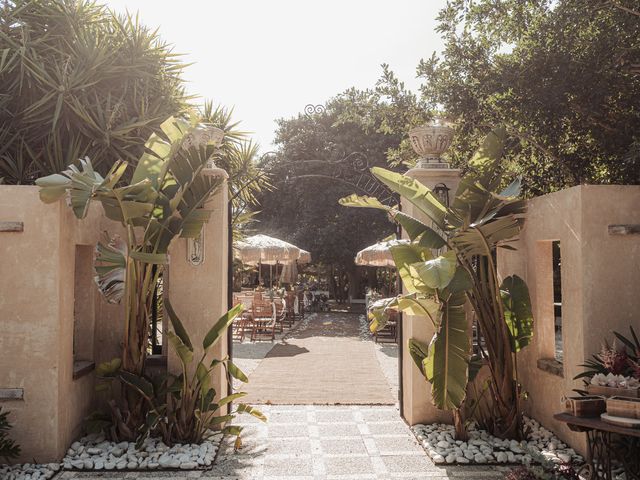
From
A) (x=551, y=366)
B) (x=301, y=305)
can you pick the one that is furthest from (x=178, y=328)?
(x=301, y=305)

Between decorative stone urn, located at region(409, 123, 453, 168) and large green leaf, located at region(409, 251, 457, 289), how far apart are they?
2319 millimetres

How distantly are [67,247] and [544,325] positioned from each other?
529cm

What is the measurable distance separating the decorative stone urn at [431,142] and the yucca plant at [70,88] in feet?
13.2

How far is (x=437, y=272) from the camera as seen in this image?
16.0ft

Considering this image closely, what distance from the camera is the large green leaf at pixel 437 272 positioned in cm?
480

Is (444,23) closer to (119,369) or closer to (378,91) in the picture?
(378,91)

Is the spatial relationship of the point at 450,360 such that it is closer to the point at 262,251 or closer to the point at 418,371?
the point at 418,371

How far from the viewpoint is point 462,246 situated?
5.84 metres

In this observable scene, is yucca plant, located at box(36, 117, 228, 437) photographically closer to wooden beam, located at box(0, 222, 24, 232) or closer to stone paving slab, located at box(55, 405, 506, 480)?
wooden beam, located at box(0, 222, 24, 232)

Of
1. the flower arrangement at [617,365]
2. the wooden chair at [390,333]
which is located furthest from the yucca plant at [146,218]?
the wooden chair at [390,333]

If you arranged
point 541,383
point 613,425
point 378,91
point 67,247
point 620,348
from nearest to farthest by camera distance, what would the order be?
1. point 613,425
2. point 620,348
3. point 67,247
4. point 541,383
5. point 378,91

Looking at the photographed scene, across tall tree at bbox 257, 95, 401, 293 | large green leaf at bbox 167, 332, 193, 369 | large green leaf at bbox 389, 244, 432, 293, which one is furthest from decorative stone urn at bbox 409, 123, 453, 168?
tall tree at bbox 257, 95, 401, 293

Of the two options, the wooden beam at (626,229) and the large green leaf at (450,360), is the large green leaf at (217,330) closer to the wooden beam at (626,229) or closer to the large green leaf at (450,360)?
the large green leaf at (450,360)

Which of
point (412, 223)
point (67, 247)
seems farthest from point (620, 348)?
point (67, 247)
